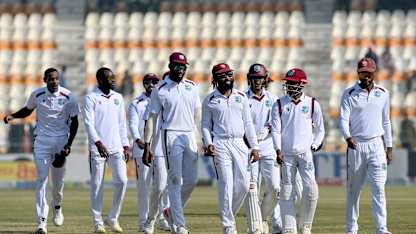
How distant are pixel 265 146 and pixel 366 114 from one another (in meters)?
2.28

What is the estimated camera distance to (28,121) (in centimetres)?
4284

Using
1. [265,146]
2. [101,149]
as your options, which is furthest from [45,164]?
[265,146]

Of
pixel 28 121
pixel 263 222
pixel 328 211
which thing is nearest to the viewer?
pixel 263 222

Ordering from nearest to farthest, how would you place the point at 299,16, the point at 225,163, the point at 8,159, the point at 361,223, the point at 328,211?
the point at 225,163
the point at 361,223
the point at 328,211
the point at 8,159
the point at 299,16

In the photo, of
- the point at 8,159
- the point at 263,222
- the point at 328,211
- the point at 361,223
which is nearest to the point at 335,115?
the point at 8,159

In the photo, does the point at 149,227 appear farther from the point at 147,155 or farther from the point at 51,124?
the point at 51,124

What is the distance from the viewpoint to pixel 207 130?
54.0 ft

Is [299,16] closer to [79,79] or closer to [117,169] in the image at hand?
[79,79]

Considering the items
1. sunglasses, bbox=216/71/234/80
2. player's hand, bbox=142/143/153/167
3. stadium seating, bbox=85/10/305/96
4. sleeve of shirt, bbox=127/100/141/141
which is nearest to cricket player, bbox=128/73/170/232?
sleeve of shirt, bbox=127/100/141/141

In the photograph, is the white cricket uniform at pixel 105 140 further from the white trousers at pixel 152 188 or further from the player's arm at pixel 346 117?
the player's arm at pixel 346 117

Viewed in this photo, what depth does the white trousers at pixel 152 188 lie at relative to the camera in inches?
706

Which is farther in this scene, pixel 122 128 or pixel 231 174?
pixel 122 128

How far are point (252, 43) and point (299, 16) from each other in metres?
2.02

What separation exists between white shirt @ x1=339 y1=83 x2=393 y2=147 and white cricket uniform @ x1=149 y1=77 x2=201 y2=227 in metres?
2.15
